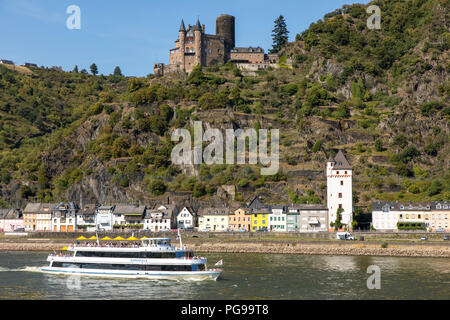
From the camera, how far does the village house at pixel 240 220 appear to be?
8225 centimetres

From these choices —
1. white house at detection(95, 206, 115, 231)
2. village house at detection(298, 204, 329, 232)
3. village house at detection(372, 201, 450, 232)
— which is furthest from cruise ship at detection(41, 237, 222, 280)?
white house at detection(95, 206, 115, 231)

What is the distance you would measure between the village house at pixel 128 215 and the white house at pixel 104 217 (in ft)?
2.68

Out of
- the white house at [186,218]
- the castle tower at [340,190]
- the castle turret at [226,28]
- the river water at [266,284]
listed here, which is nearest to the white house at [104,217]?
the white house at [186,218]

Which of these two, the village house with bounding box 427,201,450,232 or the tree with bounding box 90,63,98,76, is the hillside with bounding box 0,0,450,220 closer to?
the village house with bounding box 427,201,450,232

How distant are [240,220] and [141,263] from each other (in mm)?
38549

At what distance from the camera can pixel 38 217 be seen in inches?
3548

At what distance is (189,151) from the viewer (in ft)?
330

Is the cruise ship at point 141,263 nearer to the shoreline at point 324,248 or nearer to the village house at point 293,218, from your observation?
the shoreline at point 324,248

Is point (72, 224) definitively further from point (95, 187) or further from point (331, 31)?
point (331, 31)

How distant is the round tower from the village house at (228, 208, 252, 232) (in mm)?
59227

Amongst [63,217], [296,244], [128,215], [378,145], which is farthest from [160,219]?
[378,145]
